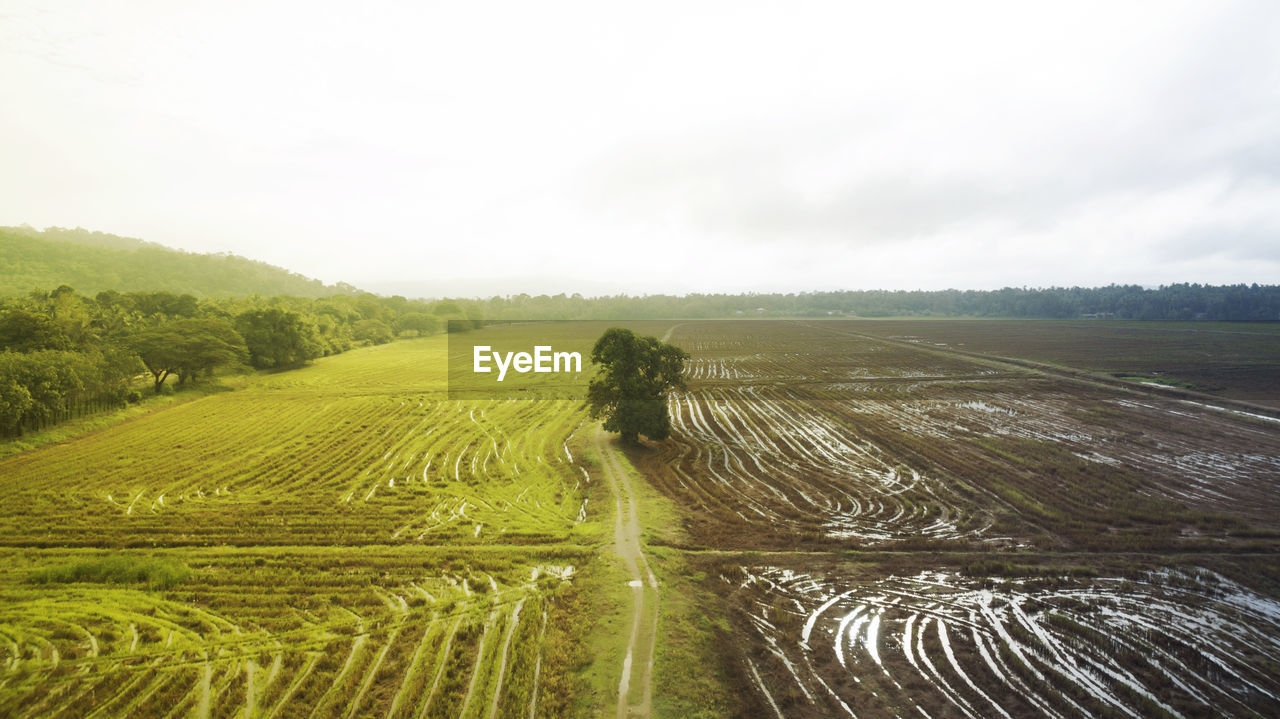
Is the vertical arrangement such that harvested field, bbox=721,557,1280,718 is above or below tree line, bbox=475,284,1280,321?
below

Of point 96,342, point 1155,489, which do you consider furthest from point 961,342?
point 96,342

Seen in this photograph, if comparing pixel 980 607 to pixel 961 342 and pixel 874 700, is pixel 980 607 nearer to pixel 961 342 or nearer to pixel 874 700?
pixel 874 700

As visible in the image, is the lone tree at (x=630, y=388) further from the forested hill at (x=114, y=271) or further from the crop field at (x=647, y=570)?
the forested hill at (x=114, y=271)

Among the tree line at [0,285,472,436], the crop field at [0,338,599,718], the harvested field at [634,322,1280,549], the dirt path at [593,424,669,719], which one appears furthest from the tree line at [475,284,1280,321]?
the dirt path at [593,424,669,719]

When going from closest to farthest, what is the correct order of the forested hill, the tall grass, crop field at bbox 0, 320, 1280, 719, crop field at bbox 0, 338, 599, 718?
crop field at bbox 0, 338, 599, 718 → crop field at bbox 0, 320, 1280, 719 → the tall grass → the forested hill

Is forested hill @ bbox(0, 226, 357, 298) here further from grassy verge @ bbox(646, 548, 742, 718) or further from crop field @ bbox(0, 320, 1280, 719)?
grassy verge @ bbox(646, 548, 742, 718)

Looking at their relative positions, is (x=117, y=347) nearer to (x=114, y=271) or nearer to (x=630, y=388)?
(x=630, y=388)
